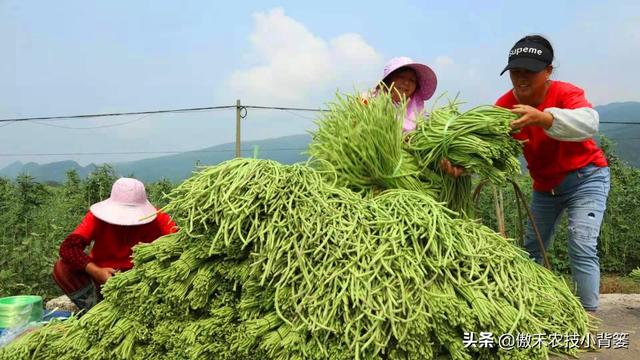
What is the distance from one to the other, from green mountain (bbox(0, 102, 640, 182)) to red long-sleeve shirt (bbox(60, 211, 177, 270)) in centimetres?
38

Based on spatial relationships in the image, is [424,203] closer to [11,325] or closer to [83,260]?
[83,260]

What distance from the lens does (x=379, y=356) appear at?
1.50 m

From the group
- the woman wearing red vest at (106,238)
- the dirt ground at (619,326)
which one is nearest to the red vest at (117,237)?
the woman wearing red vest at (106,238)

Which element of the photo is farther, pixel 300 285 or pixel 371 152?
pixel 371 152

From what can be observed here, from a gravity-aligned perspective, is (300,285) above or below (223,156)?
above

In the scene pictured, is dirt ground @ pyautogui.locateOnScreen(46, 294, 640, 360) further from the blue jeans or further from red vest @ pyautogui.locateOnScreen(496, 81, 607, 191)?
red vest @ pyautogui.locateOnScreen(496, 81, 607, 191)

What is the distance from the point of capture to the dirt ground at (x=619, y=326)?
193 centimetres

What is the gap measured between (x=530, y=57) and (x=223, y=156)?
1137 cm

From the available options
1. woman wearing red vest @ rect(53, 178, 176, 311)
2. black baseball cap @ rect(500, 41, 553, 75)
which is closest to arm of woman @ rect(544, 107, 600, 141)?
black baseball cap @ rect(500, 41, 553, 75)

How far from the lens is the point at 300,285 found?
154 cm

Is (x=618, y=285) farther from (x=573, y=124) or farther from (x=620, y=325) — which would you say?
(x=573, y=124)

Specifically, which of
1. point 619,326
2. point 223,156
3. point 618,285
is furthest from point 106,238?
point 223,156

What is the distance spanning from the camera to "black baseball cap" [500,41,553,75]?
231 centimetres

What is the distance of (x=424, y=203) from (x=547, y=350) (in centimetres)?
69
